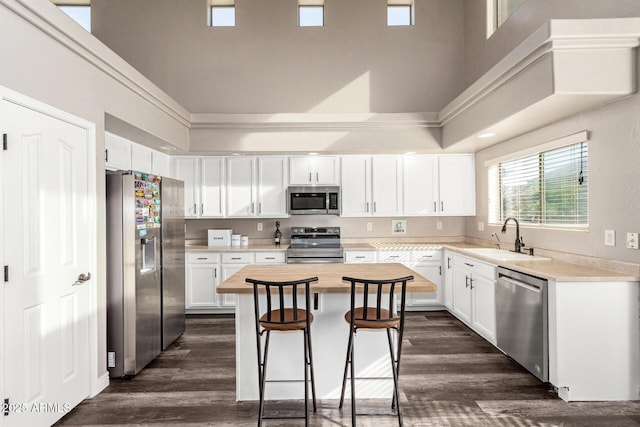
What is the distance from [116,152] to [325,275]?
2.38 m

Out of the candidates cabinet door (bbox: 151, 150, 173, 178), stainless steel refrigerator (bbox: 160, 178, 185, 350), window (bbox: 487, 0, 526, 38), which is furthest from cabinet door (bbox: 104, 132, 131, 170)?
window (bbox: 487, 0, 526, 38)

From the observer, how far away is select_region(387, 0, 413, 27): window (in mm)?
5199

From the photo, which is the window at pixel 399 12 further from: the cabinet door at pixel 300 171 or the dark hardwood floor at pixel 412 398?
the dark hardwood floor at pixel 412 398

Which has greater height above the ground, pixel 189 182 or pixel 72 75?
A: pixel 72 75

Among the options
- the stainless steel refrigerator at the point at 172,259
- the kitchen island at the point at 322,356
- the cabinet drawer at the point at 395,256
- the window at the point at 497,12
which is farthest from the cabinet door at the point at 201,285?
the window at the point at 497,12

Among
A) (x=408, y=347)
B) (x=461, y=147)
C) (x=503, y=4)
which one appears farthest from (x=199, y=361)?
(x=503, y=4)

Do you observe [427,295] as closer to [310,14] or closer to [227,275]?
[227,275]

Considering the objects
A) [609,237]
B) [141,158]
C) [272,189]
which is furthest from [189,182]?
[609,237]

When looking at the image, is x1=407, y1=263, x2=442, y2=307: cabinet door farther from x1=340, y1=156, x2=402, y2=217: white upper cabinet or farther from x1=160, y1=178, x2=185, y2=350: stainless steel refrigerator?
x1=160, y1=178, x2=185, y2=350: stainless steel refrigerator

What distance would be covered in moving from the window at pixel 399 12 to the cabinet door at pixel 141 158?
146 inches

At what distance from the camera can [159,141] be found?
4.06m

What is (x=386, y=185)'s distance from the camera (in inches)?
203

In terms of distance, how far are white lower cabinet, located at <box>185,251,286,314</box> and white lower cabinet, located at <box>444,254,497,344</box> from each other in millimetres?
2511

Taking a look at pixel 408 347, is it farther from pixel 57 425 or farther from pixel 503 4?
pixel 503 4
